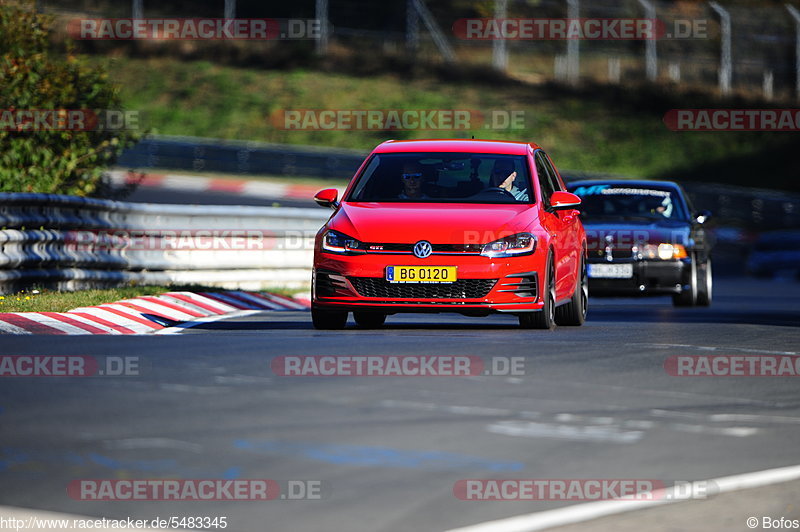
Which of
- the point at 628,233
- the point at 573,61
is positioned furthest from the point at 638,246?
the point at 573,61

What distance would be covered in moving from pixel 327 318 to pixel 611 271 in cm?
690

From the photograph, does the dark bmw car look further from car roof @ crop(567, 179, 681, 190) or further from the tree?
the tree

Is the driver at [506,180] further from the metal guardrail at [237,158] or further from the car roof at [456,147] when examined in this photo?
the metal guardrail at [237,158]

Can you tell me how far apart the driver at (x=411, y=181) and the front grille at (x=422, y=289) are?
116 cm

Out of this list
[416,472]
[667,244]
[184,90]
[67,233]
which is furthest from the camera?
[184,90]

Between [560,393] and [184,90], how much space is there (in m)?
46.7

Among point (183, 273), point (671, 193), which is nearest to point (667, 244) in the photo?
point (671, 193)

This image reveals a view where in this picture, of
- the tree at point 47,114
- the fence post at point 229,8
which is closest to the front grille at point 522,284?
the tree at point 47,114

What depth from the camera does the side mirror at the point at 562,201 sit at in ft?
46.2

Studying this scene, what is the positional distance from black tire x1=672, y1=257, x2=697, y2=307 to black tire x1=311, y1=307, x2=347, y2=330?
7372mm

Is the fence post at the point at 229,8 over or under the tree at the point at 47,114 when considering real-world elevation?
over

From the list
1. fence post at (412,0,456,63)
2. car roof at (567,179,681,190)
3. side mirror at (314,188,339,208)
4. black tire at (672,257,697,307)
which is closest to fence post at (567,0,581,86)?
fence post at (412,0,456,63)

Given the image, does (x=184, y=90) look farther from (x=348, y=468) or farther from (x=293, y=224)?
(x=348, y=468)

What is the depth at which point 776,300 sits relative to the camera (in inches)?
918
